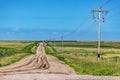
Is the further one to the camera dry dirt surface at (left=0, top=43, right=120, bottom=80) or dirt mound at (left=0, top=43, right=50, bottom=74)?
dirt mound at (left=0, top=43, right=50, bottom=74)

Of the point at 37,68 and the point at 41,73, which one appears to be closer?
the point at 41,73

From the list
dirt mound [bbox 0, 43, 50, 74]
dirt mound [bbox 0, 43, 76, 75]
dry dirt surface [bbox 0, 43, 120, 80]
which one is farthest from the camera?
dirt mound [bbox 0, 43, 50, 74]

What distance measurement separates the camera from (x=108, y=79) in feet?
87.3

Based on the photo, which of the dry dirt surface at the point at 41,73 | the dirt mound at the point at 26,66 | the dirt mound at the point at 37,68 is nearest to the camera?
the dry dirt surface at the point at 41,73

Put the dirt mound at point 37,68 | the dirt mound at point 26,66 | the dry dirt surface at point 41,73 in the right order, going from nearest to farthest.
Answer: the dry dirt surface at point 41,73, the dirt mound at point 37,68, the dirt mound at point 26,66

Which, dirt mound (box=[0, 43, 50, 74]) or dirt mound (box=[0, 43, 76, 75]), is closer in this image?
dirt mound (box=[0, 43, 76, 75])

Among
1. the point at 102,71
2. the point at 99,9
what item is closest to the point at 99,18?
the point at 99,9

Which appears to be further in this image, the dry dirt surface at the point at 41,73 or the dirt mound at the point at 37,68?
the dirt mound at the point at 37,68

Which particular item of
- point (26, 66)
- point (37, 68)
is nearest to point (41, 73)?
point (37, 68)

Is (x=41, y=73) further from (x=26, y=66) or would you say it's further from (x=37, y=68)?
(x=26, y=66)

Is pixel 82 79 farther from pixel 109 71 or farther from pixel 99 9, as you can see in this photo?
pixel 99 9

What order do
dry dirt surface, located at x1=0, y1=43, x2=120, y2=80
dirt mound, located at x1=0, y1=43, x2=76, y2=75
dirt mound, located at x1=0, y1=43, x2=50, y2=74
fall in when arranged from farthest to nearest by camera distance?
dirt mound, located at x1=0, y1=43, x2=50, y2=74
dirt mound, located at x1=0, y1=43, x2=76, y2=75
dry dirt surface, located at x1=0, y1=43, x2=120, y2=80

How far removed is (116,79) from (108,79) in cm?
65

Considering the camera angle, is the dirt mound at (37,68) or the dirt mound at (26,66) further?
the dirt mound at (26,66)
